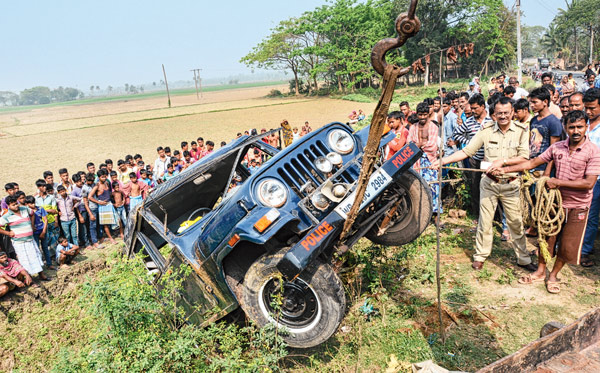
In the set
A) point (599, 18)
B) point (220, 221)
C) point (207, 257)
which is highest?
point (599, 18)

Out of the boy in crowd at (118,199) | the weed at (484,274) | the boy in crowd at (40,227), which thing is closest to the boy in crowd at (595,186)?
the weed at (484,274)

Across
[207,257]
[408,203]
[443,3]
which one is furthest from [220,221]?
[443,3]

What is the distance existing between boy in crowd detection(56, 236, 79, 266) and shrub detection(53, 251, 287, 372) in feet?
15.0

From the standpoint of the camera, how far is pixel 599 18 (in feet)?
163

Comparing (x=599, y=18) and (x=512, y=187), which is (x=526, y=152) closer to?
(x=512, y=187)

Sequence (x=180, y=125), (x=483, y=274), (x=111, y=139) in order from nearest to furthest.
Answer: (x=483, y=274)
(x=111, y=139)
(x=180, y=125)

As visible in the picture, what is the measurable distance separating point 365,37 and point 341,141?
1632 inches

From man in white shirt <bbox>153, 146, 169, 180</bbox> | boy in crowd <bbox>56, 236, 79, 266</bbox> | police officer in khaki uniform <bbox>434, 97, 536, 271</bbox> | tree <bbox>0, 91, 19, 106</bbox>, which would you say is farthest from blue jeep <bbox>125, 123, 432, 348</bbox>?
tree <bbox>0, 91, 19, 106</bbox>

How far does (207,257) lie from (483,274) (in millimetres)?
3397

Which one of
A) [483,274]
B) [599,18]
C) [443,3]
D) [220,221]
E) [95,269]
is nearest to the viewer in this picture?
Answer: [220,221]

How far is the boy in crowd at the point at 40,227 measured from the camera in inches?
276

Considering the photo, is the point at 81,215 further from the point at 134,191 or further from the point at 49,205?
the point at 134,191

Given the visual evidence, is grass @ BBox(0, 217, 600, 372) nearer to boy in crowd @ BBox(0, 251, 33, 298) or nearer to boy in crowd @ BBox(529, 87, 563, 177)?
boy in crowd @ BBox(0, 251, 33, 298)

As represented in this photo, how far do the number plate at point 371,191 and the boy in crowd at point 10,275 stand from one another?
18.7 ft
